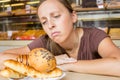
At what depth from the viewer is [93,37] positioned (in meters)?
1.37

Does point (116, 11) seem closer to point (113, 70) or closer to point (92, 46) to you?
point (92, 46)

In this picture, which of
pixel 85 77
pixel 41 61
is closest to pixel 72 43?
pixel 85 77

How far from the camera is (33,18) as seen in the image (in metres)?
3.01

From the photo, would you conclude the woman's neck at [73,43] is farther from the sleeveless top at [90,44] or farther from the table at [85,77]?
the table at [85,77]

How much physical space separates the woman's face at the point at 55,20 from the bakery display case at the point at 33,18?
1393 mm

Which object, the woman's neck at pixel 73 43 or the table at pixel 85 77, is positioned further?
the woman's neck at pixel 73 43

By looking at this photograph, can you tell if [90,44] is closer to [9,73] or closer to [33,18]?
[9,73]

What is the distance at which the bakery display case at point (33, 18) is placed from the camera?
2582mm

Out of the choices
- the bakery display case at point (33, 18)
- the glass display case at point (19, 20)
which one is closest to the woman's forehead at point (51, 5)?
the bakery display case at point (33, 18)

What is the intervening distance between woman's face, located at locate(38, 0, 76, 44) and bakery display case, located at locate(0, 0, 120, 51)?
4.57 ft

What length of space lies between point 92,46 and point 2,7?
222cm

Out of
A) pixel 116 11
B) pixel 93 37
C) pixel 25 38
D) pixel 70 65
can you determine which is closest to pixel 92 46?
pixel 93 37

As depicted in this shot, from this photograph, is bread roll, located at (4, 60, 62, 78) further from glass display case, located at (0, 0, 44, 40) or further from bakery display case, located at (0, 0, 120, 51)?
glass display case, located at (0, 0, 44, 40)

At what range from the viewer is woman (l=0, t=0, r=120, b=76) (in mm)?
1098
